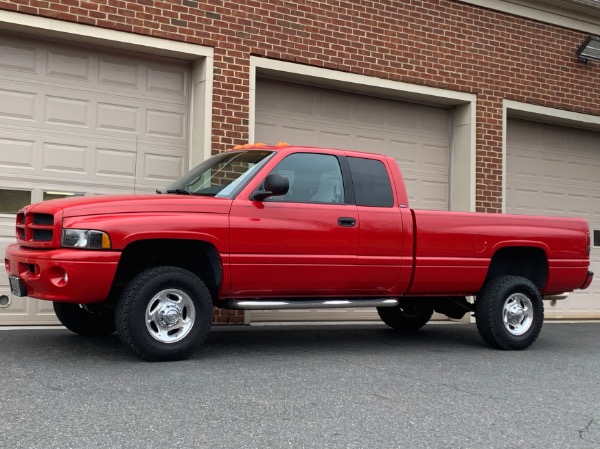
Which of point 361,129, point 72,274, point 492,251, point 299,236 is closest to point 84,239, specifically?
point 72,274

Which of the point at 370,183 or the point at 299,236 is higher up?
the point at 370,183

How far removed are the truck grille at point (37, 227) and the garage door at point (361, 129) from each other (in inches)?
161

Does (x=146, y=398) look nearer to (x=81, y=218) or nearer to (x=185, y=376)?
(x=185, y=376)


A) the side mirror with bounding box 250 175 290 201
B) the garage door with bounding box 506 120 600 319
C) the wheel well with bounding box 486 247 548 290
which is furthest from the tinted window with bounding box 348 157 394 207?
the garage door with bounding box 506 120 600 319

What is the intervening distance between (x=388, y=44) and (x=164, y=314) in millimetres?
6480

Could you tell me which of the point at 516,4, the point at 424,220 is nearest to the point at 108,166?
the point at 424,220

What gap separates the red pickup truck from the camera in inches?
238

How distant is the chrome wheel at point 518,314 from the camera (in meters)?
7.94

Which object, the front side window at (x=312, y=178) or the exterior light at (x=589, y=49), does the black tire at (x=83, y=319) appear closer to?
the front side window at (x=312, y=178)

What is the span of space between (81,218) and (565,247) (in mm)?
5157

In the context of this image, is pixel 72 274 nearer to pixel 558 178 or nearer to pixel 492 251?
pixel 492 251

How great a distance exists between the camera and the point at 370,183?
7488mm

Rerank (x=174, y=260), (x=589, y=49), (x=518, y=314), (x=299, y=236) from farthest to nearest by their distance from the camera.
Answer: (x=589, y=49) < (x=518, y=314) < (x=299, y=236) < (x=174, y=260)

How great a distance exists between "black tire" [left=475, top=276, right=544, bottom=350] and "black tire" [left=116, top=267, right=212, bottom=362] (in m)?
3.05
